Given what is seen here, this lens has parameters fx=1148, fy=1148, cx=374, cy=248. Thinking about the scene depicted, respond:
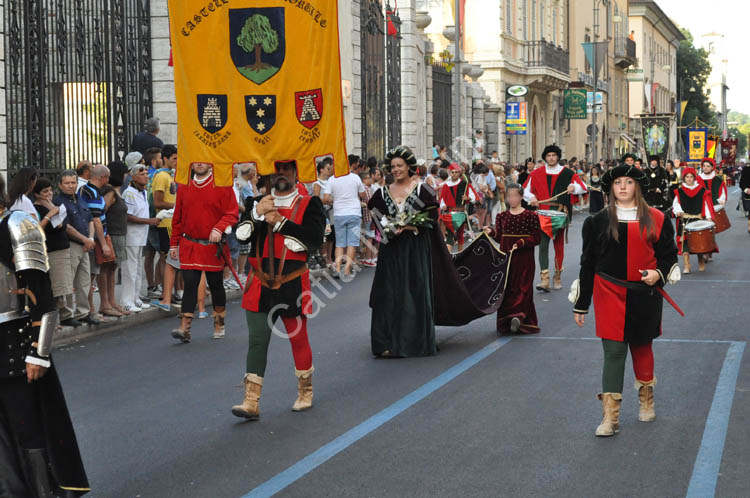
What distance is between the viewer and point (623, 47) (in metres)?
71.3

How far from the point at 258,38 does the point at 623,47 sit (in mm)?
66785

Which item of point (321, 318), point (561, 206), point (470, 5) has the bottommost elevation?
point (321, 318)

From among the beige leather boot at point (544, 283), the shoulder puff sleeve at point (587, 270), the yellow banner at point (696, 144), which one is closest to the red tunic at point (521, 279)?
the beige leather boot at point (544, 283)

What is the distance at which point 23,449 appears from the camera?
503 centimetres

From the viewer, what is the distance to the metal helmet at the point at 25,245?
5.00 metres

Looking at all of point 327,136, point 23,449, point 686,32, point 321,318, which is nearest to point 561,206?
point 321,318

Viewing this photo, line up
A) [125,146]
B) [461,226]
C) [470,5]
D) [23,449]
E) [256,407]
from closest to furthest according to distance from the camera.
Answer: [23,449], [256,407], [125,146], [461,226], [470,5]

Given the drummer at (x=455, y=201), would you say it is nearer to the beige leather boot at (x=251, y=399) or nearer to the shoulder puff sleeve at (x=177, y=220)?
the shoulder puff sleeve at (x=177, y=220)

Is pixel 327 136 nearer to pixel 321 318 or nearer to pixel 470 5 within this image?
pixel 321 318

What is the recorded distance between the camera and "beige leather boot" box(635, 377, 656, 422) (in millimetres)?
7176

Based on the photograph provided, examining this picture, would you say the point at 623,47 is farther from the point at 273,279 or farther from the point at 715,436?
the point at 715,436

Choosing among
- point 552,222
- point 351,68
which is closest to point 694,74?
point 351,68

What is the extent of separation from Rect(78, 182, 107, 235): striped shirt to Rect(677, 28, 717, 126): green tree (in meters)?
93.8

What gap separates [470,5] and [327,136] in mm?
36911
